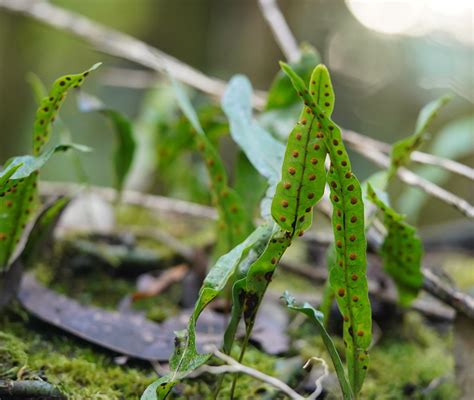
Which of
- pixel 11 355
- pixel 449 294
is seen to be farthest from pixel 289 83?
pixel 11 355

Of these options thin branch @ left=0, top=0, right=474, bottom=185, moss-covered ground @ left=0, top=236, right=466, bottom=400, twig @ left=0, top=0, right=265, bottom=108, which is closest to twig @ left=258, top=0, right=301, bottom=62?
thin branch @ left=0, top=0, right=474, bottom=185

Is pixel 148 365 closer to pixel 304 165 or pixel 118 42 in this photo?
pixel 304 165

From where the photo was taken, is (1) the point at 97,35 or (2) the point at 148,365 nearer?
(2) the point at 148,365

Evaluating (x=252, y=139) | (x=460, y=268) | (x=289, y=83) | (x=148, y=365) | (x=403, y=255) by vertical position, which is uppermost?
(x=289, y=83)

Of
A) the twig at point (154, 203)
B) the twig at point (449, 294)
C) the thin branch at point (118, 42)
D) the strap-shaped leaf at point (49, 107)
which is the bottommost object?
the twig at point (154, 203)

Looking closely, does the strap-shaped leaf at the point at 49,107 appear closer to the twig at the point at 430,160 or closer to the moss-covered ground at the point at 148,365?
the moss-covered ground at the point at 148,365

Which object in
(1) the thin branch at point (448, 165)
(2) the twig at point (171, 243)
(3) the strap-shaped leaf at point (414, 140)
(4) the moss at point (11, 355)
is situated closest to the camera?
(4) the moss at point (11, 355)

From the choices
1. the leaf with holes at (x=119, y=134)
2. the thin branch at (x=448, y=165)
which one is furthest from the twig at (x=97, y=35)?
the thin branch at (x=448, y=165)
